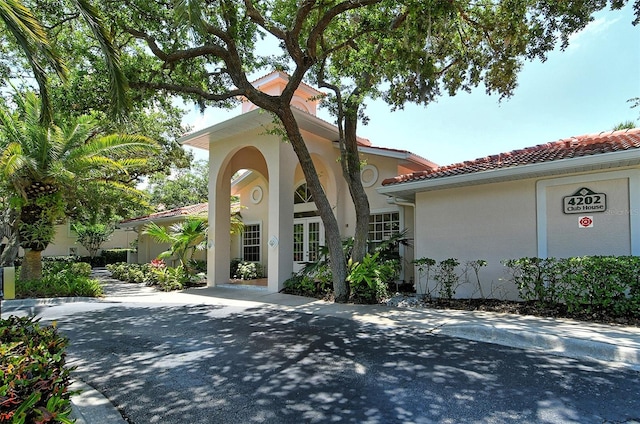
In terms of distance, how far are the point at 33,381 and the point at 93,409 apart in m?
1.57

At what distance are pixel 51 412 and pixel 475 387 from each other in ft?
13.3

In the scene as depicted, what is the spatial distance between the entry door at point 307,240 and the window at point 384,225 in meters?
2.26

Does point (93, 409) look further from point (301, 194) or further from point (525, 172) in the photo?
point (301, 194)

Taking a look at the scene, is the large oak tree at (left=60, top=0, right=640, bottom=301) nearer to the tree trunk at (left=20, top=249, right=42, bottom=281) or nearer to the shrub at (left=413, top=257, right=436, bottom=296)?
the shrub at (left=413, top=257, right=436, bottom=296)

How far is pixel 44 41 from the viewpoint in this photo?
521 cm

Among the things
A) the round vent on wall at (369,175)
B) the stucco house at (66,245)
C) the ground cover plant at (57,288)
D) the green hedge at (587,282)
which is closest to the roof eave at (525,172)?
the green hedge at (587,282)

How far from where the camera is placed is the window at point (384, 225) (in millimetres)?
13523

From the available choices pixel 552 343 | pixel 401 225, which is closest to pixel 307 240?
pixel 401 225

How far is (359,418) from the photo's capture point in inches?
139

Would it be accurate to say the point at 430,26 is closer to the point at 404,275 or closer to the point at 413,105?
the point at 413,105

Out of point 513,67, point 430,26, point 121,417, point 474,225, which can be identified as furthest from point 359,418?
point 513,67

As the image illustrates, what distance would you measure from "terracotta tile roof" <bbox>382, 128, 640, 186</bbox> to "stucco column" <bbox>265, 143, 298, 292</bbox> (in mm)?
3384

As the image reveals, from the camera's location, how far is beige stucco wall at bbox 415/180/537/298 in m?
9.21

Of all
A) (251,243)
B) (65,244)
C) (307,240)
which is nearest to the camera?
(307,240)
